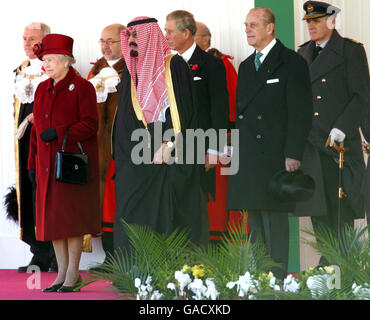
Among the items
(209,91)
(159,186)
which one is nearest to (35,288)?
(159,186)

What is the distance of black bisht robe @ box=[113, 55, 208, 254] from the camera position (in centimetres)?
603

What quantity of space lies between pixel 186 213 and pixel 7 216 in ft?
10.3

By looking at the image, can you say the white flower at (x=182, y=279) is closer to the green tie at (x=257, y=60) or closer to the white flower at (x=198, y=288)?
the white flower at (x=198, y=288)

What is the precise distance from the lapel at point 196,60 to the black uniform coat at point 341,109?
0.93 meters

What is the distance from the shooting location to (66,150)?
261 inches

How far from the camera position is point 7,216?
8.66m

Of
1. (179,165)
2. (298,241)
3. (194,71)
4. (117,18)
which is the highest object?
(117,18)

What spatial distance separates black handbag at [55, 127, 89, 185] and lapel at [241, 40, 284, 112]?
1.31 m

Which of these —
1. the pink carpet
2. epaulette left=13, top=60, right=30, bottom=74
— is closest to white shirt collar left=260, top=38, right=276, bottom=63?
the pink carpet

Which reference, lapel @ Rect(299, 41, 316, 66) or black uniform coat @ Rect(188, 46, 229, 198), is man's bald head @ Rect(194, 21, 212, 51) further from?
lapel @ Rect(299, 41, 316, 66)

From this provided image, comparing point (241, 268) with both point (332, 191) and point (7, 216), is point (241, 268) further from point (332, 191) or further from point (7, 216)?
point (7, 216)
